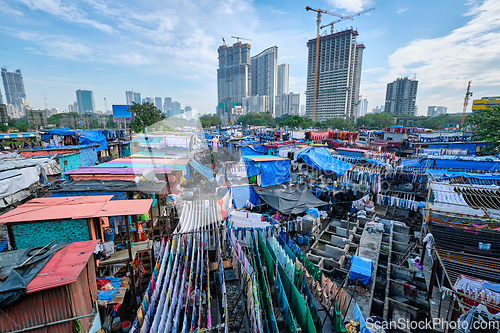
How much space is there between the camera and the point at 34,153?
16.9m

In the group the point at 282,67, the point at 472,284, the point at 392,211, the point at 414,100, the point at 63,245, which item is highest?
the point at 282,67

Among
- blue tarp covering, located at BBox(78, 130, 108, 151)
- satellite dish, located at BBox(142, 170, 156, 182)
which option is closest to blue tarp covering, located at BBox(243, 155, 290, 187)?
satellite dish, located at BBox(142, 170, 156, 182)

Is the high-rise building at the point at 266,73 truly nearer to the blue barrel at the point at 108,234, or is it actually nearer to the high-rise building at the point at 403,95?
the high-rise building at the point at 403,95

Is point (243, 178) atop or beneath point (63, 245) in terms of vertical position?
beneath

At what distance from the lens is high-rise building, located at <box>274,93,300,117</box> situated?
541 ft

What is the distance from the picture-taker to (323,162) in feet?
53.7

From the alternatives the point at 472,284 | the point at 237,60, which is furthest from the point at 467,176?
the point at 237,60

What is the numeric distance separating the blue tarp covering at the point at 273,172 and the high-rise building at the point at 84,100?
186076 millimetres

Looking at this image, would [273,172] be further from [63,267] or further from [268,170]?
[63,267]

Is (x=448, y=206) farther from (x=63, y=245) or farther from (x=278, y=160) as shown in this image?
(x=63, y=245)

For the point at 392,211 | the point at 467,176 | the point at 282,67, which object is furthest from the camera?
the point at 282,67

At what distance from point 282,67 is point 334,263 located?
202 m

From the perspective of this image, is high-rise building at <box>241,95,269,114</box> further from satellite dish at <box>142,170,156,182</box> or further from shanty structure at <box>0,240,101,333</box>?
shanty structure at <box>0,240,101,333</box>

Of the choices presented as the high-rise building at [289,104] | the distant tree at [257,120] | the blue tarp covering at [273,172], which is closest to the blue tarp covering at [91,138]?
the blue tarp covering at [273,172]
